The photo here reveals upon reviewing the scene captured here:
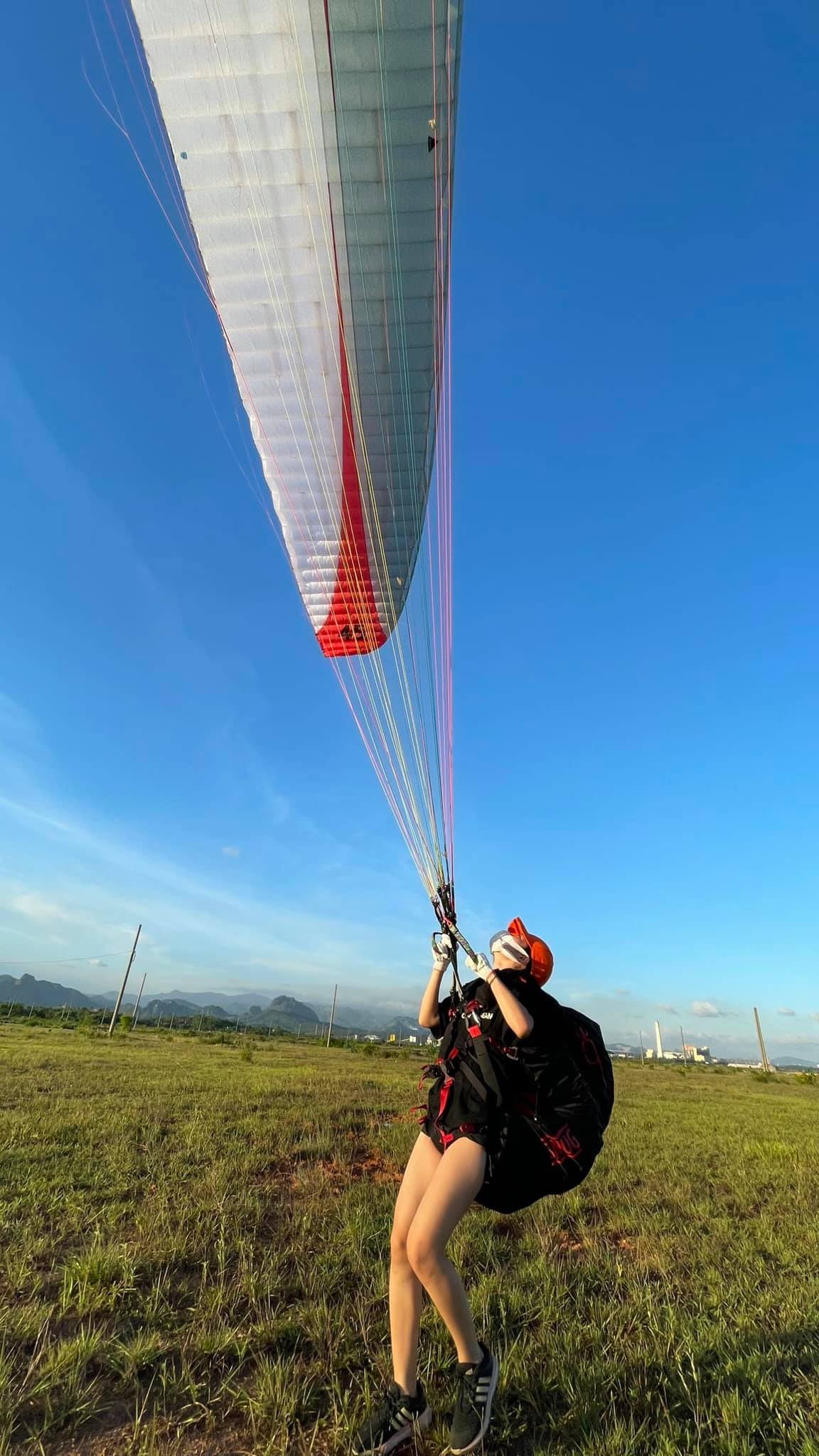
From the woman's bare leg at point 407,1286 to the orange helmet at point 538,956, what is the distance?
742 mm

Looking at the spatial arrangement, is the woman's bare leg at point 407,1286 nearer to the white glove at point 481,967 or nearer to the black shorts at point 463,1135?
the black shorts at point 463,1135

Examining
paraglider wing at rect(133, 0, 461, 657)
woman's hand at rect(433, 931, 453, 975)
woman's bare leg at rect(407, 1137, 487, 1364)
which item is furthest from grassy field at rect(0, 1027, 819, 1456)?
paraglider wing at rect(133, 0, 461, 657)

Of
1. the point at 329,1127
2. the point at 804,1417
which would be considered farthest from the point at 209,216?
the point at 329,1127

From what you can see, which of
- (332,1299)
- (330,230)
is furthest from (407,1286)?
(330,230)

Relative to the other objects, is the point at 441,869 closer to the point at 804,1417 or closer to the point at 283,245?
the point at 804,1417

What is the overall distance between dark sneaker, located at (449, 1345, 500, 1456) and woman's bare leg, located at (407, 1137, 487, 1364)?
0.14ft

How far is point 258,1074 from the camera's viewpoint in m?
12.8

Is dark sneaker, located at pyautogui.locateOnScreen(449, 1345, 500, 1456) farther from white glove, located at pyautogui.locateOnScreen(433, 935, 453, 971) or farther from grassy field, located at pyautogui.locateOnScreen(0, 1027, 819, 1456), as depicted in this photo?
white glove, located at pyautogui.locateOnScreen(433, 935, 453, 971)

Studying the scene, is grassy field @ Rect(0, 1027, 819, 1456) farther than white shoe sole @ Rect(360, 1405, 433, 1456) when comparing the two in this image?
Yes

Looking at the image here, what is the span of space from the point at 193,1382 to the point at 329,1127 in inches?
193

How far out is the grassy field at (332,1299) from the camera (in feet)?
7.89

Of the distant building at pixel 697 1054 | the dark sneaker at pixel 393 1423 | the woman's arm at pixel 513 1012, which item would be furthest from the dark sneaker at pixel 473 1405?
the distant building at pixel 697 1054

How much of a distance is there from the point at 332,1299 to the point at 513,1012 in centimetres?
188

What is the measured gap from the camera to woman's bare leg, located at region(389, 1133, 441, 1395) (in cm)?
241
